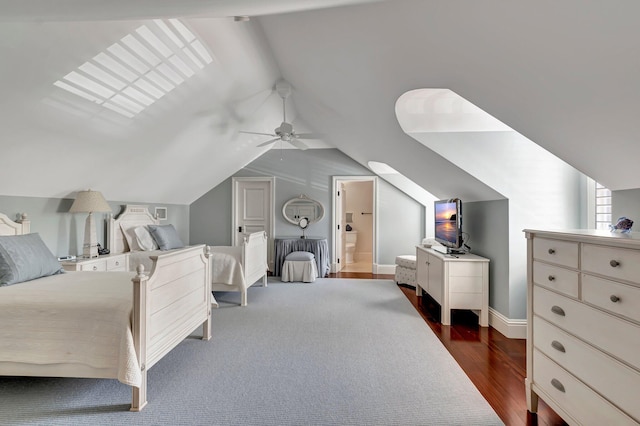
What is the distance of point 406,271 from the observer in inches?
198

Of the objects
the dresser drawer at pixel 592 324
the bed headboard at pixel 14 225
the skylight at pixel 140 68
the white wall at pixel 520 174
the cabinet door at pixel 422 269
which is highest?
the skylight at pixel 140 68

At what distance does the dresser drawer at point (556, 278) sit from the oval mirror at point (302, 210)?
4518mm

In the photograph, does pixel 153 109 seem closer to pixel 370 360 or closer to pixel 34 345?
pixel 34 345

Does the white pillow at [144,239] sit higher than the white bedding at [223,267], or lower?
higher

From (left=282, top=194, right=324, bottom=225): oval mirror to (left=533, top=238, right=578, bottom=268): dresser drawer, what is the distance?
14.8ft

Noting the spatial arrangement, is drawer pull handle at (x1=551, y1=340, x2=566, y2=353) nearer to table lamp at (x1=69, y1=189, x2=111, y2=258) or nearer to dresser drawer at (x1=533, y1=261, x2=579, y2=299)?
dresser drawer at (x1=533, y1=261, x2=579, y2=299)

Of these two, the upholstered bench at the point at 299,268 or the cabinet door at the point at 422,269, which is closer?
the cabinet door at the point at 422,269

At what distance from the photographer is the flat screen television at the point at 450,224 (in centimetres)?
357

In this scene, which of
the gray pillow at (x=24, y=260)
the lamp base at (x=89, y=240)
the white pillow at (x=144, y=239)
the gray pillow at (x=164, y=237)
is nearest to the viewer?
the gray pillow at (x=24, y=260)

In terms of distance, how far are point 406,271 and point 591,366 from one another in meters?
3.61

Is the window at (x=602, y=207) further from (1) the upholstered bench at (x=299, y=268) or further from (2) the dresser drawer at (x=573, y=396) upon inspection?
(1) the upholstered bench at (x=299, y=268)

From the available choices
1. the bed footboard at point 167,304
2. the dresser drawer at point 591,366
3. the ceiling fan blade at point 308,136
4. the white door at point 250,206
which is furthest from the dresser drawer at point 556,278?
the white door at point 250,206

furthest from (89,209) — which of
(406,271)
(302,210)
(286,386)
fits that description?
(406,271)

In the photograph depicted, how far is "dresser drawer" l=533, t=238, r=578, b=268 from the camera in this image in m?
1.58
